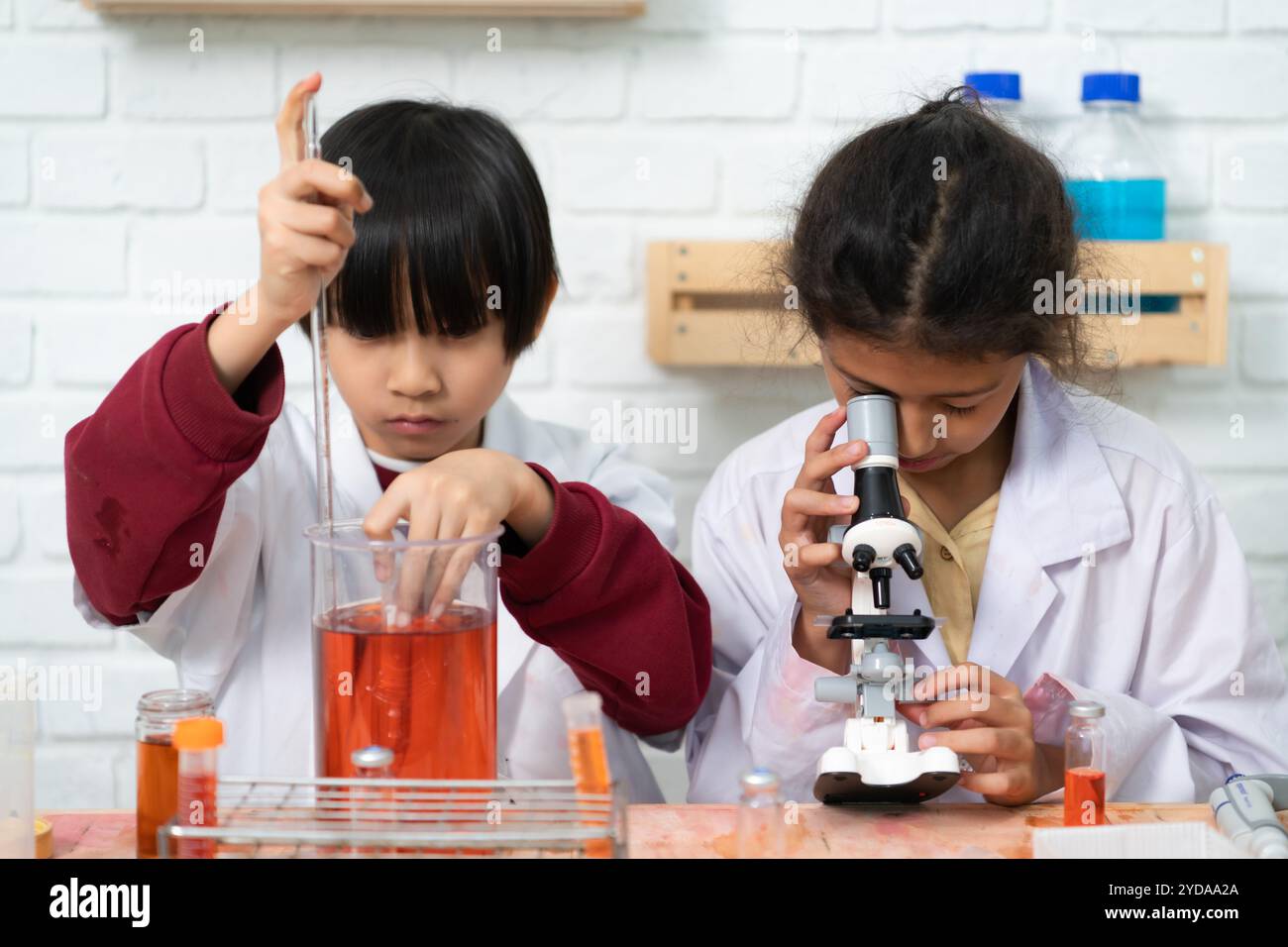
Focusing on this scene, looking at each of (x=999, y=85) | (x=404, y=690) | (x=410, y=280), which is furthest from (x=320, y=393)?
(x=999, y=85)

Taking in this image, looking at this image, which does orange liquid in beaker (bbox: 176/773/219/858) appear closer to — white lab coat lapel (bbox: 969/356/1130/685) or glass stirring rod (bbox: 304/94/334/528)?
glass stirring rod (bbox: 304/94/334/528)

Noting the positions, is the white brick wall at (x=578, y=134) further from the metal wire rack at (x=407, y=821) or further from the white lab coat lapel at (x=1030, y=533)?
the metal wire rack at (x=407, y=821)

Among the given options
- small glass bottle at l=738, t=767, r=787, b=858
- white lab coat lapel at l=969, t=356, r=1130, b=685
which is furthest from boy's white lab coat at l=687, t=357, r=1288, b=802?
small glass bottle at l=738, t=767, r=787, b=858

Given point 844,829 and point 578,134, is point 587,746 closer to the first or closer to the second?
point 844,829

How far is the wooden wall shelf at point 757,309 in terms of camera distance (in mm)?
1633

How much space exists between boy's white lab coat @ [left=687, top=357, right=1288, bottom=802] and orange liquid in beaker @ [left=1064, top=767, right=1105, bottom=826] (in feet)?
0.90

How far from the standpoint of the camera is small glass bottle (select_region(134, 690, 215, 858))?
806 millimetres

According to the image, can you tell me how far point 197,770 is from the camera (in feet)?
2.53

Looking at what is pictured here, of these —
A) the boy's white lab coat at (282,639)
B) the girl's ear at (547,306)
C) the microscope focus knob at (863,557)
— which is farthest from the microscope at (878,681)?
the girl's ear at (547,306)

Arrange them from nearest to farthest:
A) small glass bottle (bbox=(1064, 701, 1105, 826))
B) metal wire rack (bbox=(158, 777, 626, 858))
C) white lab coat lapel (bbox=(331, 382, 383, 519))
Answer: metal wire rack (bbox=(158, 777, 626, 858)) < small glass bottle (bbox=(1064, 701, 1105, 826)) < white lab coat lapel (bbox=(331, 382, 383, 519))

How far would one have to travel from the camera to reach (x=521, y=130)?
170 cm
